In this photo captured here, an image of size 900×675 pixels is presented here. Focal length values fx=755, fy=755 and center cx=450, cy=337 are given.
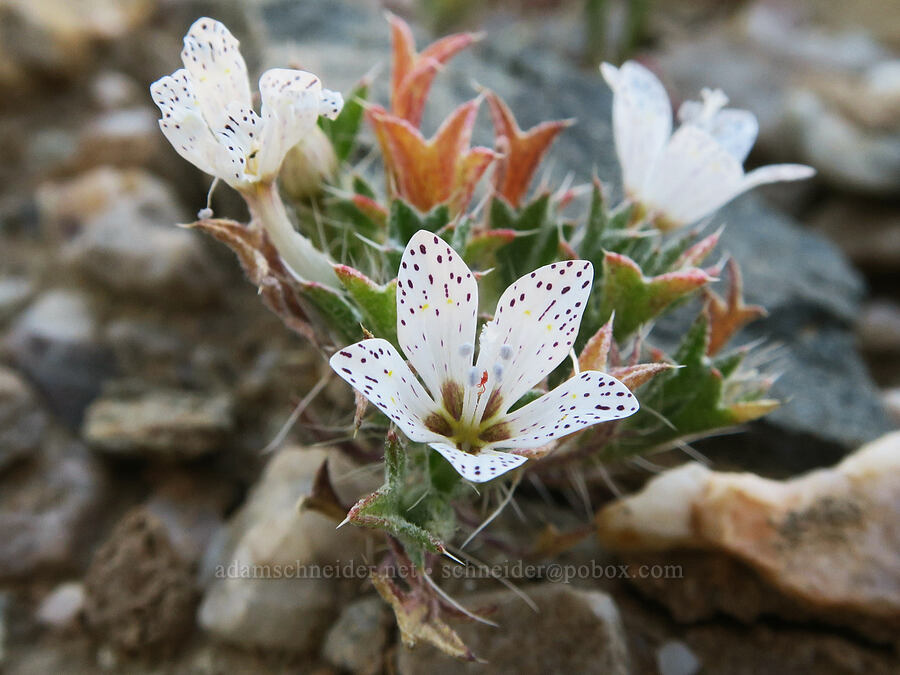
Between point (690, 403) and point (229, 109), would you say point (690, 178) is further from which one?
point (229, 109)

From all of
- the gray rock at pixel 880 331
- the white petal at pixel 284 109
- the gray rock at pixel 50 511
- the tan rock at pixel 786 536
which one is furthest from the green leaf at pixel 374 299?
the gray rock at pixel 880 331

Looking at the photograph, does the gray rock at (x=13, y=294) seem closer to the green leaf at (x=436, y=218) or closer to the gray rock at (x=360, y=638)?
the gray rock at (x=360, y=638)

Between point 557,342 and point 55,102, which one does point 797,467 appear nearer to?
point 557,342

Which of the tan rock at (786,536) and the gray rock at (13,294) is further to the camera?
the gray rock at (13,294)

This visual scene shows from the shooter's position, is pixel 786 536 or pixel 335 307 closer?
pixel 335 307

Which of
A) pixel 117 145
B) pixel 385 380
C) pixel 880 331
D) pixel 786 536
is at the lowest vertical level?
pixel 880 331

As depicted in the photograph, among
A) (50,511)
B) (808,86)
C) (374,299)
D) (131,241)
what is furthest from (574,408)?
(808,86)
